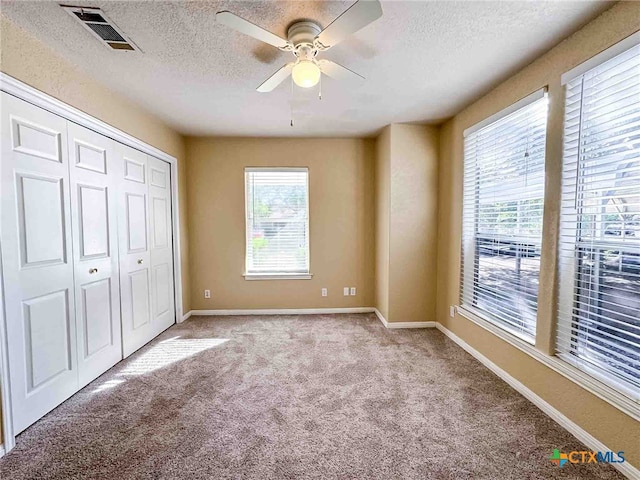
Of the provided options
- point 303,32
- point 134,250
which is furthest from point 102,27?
point 134,250

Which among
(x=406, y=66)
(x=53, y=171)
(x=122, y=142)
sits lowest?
(x=53, y=171)

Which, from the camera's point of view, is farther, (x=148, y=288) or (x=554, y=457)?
(x=148, y=288)

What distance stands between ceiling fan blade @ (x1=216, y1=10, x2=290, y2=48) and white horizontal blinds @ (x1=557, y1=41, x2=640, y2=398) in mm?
1871

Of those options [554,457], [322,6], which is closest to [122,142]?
[322,6]

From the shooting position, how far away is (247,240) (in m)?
4.00

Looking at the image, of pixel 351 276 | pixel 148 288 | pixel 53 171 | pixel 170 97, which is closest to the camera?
pixel 53 171

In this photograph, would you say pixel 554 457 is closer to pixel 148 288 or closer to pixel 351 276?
pixel 351 276

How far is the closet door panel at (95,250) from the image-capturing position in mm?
2207

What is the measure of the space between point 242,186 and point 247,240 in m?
0.76

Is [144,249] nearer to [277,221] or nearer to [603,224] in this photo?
[277,221]

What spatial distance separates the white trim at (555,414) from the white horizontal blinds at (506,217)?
38cm

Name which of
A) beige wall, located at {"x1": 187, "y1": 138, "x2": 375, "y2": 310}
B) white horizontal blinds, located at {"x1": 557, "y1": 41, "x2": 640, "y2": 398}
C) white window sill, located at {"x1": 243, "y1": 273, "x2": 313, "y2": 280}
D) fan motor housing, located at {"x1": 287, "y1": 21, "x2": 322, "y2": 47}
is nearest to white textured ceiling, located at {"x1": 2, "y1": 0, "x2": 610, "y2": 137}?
fan motor housing, located at {"x1": 287, "y1": 21, "x2": 322, "y2": 47}

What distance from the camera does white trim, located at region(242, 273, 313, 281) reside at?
3984mm

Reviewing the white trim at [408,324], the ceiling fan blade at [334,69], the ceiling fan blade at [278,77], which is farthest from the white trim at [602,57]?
the white trim at [408,324]
